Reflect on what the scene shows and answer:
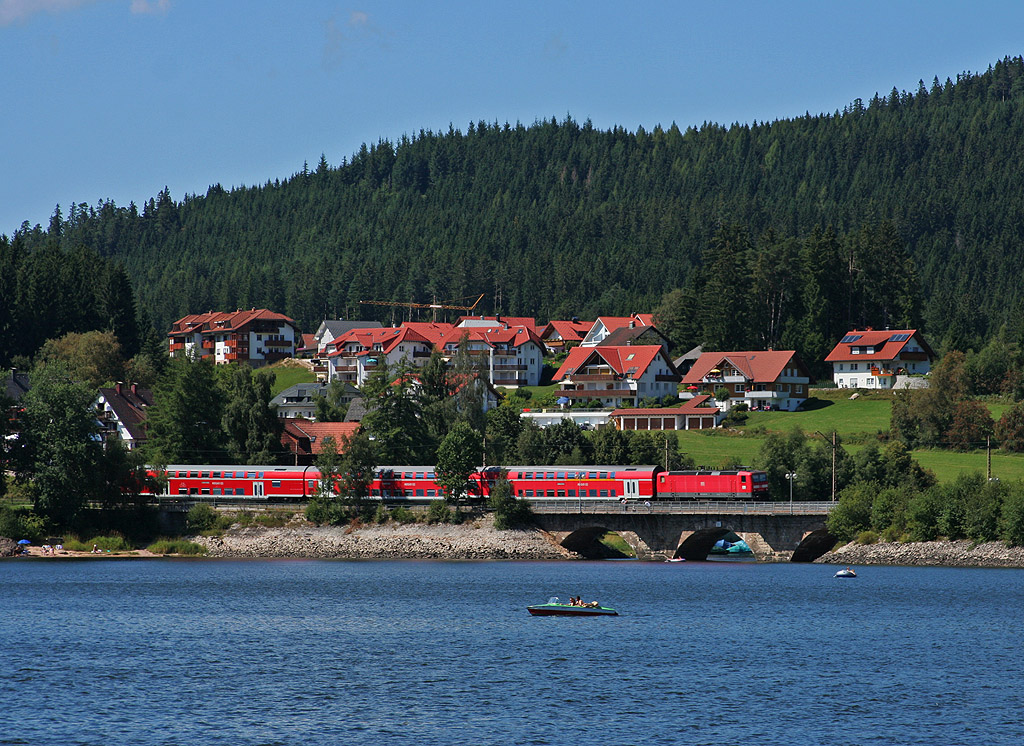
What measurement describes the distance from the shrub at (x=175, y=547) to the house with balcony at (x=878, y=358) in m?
76.6

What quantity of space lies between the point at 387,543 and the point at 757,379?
55.1 meters

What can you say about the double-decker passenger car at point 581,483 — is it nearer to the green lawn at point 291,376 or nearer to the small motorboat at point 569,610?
the small motorboat at point 569,610

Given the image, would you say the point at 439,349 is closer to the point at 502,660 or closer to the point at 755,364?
the point at 755,364

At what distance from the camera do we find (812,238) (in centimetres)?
14912

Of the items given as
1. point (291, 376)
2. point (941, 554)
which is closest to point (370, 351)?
point (291, 376)

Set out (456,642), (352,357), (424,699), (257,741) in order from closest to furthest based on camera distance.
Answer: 1. (257,741)
2. (424,699)
3. (456,642)
4. (352,357)

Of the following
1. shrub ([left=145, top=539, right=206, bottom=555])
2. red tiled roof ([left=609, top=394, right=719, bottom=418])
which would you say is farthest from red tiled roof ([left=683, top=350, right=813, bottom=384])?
shrub ([left=145, top=539, right=206, bottom=555])

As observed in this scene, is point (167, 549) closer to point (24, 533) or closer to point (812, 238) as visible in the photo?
point (24, 533)

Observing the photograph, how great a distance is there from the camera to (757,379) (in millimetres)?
131375

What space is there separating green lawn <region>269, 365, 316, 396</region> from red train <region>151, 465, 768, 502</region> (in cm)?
7517

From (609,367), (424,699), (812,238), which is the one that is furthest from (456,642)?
(812,238)

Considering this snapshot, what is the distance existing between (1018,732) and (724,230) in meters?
124

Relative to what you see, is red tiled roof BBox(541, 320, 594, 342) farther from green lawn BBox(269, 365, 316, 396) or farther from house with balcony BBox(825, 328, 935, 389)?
house with balcony BBox(825, 328, 935, 389)

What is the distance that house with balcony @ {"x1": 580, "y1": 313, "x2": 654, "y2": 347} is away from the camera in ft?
593
